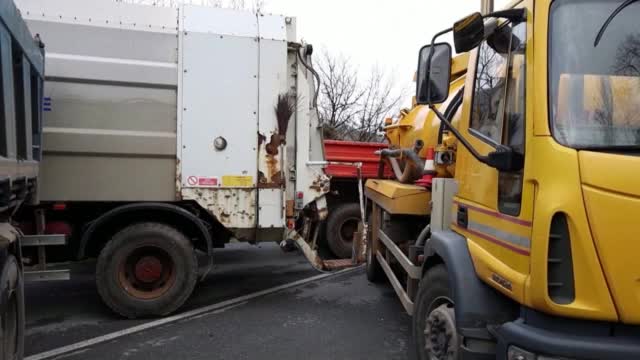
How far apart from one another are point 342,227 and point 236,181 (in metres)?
3.36

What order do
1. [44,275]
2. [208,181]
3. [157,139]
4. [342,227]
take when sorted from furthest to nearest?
[342,227], [208,181], [157,139], [44,275]

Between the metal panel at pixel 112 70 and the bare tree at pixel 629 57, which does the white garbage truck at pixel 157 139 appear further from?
the bare tree at pixel 629 57

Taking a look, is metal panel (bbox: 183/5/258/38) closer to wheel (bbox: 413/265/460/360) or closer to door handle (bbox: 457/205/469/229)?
door handle (bbox: 457/205/469/229)

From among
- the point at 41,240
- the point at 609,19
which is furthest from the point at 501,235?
the point at 41,240

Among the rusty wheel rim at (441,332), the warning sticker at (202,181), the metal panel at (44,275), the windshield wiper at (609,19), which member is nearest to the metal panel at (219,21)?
the warning sticker at (202,181)

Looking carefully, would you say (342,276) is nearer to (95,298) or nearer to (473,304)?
(95,298)

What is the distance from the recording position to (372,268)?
6.27 meters

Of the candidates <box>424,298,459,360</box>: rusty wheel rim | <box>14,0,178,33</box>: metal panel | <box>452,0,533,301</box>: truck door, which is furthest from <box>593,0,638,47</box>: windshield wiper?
<box>14,0,178,33</box>: metal panel

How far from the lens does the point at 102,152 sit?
15.6 ft

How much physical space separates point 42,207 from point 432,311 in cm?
383

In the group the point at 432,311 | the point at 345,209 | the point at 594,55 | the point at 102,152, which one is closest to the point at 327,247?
the point at 345,209

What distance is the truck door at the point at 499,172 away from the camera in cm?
223

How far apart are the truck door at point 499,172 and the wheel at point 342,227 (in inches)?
192

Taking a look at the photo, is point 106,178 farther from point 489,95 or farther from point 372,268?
point 489,95
